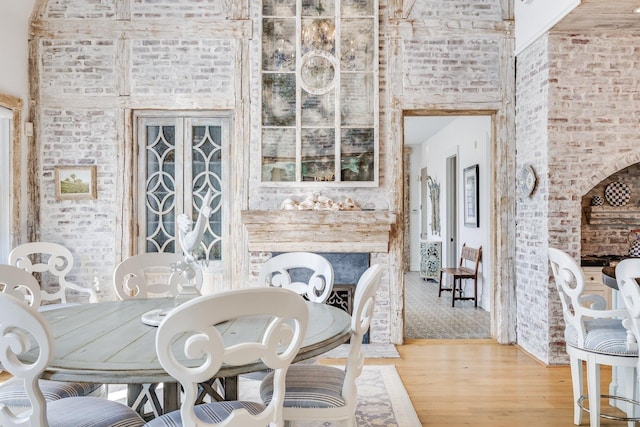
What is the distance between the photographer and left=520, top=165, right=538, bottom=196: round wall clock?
4.40 meters

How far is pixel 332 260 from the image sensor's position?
4.82m

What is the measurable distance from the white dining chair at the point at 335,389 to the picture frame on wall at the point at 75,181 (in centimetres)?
341

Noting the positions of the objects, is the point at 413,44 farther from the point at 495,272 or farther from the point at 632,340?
the point at 632,340

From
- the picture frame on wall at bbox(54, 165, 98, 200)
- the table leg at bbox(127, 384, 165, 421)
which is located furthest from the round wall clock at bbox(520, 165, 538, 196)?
the picture frame on wall at bbox(54, 165, 98, 200)

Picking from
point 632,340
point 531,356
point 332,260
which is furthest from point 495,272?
point 632,340

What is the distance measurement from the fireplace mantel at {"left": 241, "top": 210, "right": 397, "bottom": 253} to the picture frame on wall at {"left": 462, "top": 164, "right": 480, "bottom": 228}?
2.75 meters

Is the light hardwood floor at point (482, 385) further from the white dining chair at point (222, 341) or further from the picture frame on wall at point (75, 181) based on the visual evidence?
the picture frame on wall at point (75, 181)

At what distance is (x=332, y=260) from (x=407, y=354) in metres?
1.12

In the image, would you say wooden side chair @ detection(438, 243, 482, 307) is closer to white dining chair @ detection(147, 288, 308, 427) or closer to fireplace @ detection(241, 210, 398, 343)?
fireplace @ detection(241, 210, 398, 343)

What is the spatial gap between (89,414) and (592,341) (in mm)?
2597

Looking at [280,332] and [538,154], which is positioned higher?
[538,154]

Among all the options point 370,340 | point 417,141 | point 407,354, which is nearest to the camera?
point 407,354

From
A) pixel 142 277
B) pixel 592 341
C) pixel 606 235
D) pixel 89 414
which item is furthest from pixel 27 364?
pixel 606 235

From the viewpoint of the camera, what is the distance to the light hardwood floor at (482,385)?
3.15 m
